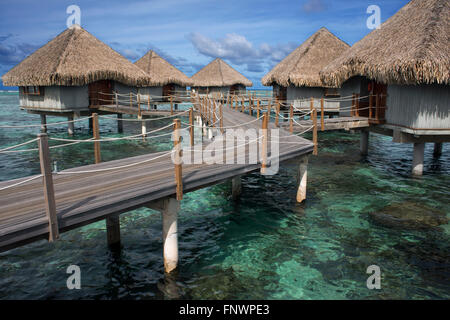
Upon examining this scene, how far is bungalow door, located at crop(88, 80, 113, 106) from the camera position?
23.3 metres

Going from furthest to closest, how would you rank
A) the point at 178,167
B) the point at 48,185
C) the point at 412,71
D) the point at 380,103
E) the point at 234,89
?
the point at 234,89, the point at 380,103, the point at 412,71, the point at 178,167, the point at 48,185

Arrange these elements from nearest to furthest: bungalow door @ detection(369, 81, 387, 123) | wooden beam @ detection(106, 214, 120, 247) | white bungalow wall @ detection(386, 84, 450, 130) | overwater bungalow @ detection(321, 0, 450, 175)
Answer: wooden beam @ detection(106, 214, 120, 247)
overwater bungalow @ detection(321, 0, 450, 175)
white bungalow wall @ detection(386, 84, 450, 130)
bungalow door @ detection(369, 81, 387, 123)

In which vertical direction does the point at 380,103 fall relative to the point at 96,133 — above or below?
above

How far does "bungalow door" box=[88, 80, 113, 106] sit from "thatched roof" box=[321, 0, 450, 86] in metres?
15.3

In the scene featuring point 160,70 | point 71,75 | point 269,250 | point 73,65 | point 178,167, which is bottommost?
point 269,250

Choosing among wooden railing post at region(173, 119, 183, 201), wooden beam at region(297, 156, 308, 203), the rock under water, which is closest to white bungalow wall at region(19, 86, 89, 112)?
wooden beam at region(297, 156, 308, 203)

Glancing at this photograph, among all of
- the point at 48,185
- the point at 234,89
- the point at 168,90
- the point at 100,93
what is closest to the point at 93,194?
the point at 48,185

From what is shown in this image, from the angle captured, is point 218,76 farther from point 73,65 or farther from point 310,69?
point 73,65

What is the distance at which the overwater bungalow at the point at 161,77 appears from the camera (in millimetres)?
31753

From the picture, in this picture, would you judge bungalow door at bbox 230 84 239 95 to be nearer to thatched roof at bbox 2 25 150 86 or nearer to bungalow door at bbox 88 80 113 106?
thatched roof at bbox 2 25 150 86

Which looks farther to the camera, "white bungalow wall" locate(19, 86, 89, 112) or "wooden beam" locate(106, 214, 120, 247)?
"white bungalow wall" locate(19, 86, 89, 112)

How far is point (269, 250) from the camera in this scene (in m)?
8.33

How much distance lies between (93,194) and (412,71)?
11.3 meters

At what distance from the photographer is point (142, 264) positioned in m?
7.71
